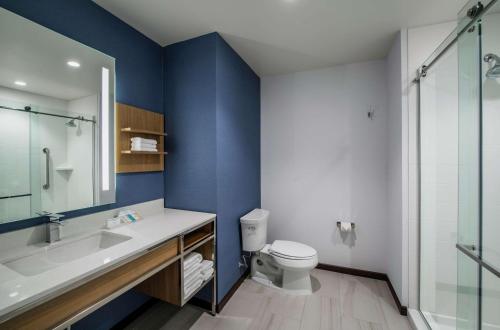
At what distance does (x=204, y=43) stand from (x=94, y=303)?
1.95m

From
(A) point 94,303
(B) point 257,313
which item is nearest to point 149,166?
(A) point 94,303

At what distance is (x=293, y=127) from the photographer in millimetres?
2682

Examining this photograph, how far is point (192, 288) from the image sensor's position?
5.11 feet

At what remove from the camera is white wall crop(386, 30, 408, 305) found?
1.79 meters

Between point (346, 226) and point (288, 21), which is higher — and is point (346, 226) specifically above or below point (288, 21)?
below

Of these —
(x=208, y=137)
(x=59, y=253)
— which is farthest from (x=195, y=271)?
(x=208, y=137)

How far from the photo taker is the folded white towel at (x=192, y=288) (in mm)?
1508

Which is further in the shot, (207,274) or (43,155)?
(207,274)

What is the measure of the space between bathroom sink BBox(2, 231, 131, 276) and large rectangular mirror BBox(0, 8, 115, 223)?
9.0 inches

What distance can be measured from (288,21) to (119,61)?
1.37 m

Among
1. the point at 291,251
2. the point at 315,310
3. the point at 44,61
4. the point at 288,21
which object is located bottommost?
the point at 315,310

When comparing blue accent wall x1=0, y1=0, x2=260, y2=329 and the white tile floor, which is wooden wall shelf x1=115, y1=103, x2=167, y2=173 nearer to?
blue accent wall x1=0, y1=0, x2=260, y2=329

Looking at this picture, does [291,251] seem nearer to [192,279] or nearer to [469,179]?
[192,279]

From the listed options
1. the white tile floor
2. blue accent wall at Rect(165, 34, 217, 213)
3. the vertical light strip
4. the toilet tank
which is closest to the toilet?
the toilet tank
